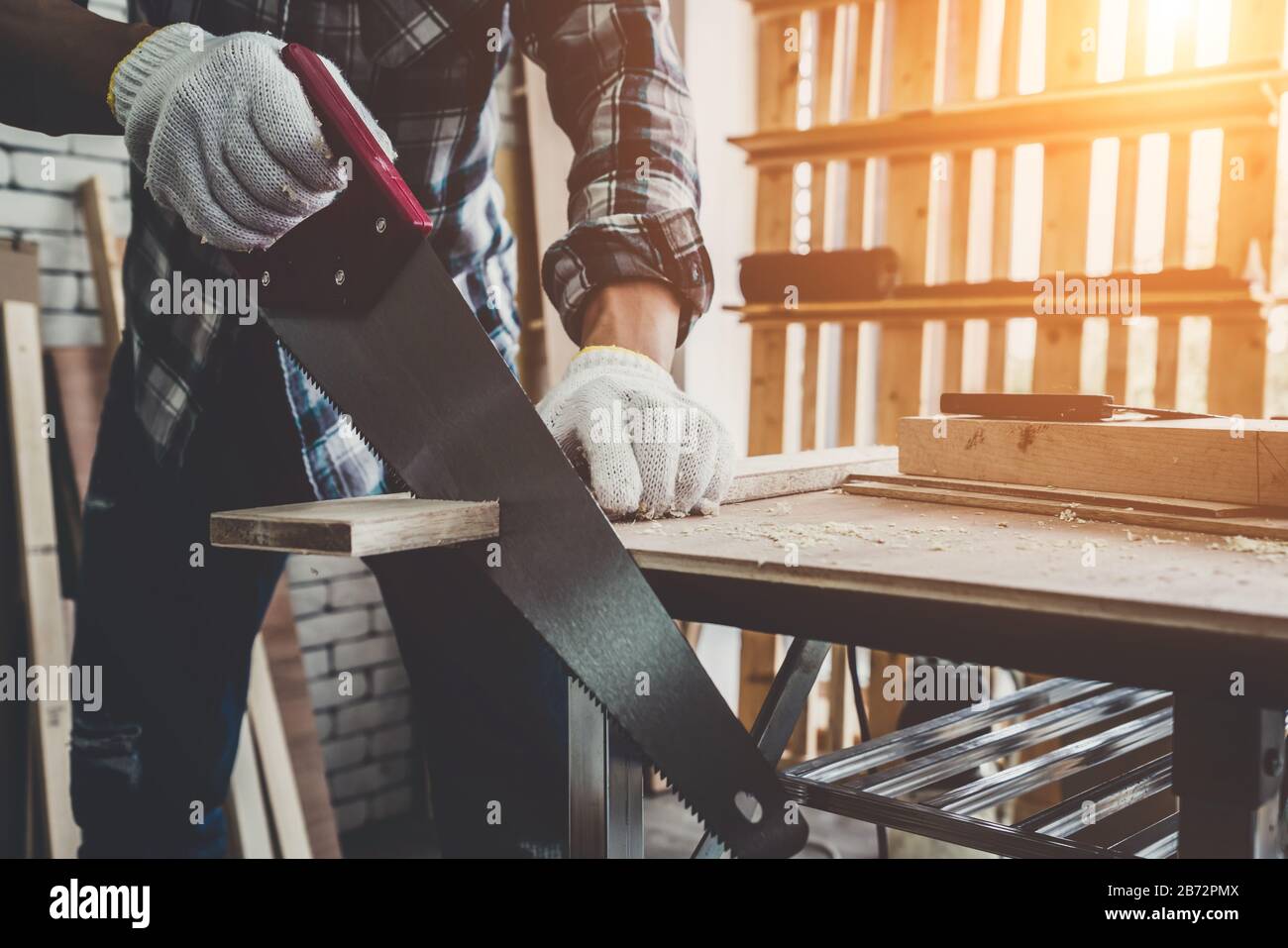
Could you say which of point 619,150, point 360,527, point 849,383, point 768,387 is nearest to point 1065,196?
point 849,383

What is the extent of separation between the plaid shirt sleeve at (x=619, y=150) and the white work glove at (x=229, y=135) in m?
0.34

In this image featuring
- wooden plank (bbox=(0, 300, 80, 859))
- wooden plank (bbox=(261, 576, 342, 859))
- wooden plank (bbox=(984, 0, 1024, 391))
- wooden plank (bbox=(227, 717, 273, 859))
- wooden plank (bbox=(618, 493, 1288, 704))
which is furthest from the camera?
wooden plank (bbox=(984, 0, 1024, 391))

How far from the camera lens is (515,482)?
0.82 m

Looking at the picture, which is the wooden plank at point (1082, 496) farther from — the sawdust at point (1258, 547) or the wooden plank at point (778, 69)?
the wooden plank at point (778, 69)

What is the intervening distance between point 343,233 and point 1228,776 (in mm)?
722

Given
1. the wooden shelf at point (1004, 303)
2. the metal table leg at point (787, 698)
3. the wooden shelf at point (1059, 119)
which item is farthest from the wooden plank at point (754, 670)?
the metal table leg at point (787, 698)

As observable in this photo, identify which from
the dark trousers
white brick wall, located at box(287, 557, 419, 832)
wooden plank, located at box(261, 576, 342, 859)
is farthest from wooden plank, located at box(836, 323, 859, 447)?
the dark trousers

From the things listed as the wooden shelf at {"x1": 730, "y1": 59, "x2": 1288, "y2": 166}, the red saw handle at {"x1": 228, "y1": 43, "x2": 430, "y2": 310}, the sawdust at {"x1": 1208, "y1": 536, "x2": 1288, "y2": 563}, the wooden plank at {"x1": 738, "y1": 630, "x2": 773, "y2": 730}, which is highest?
the wooden shelf at {"x1": 730, "y1": 59, "x2": 1288, "y2": 166}

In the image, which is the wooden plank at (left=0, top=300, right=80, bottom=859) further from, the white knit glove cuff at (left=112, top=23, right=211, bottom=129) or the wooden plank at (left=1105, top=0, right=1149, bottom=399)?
the wooden plank at (left=1105, top=0, right=1149, bottom=399)

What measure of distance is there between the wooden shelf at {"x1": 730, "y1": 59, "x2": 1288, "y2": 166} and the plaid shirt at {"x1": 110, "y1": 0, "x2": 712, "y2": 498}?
1766 mm

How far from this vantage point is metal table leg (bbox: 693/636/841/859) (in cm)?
120

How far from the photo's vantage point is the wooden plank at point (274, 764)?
2.32 m

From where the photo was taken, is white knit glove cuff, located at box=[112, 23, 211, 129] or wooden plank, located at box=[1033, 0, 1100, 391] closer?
white knit glove cuff, located at box=[112, 23, 211, 129]

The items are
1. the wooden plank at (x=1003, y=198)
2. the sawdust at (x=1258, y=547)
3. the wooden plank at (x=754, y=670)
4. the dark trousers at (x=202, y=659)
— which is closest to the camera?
the sawdust at (x=1258, y=547)
